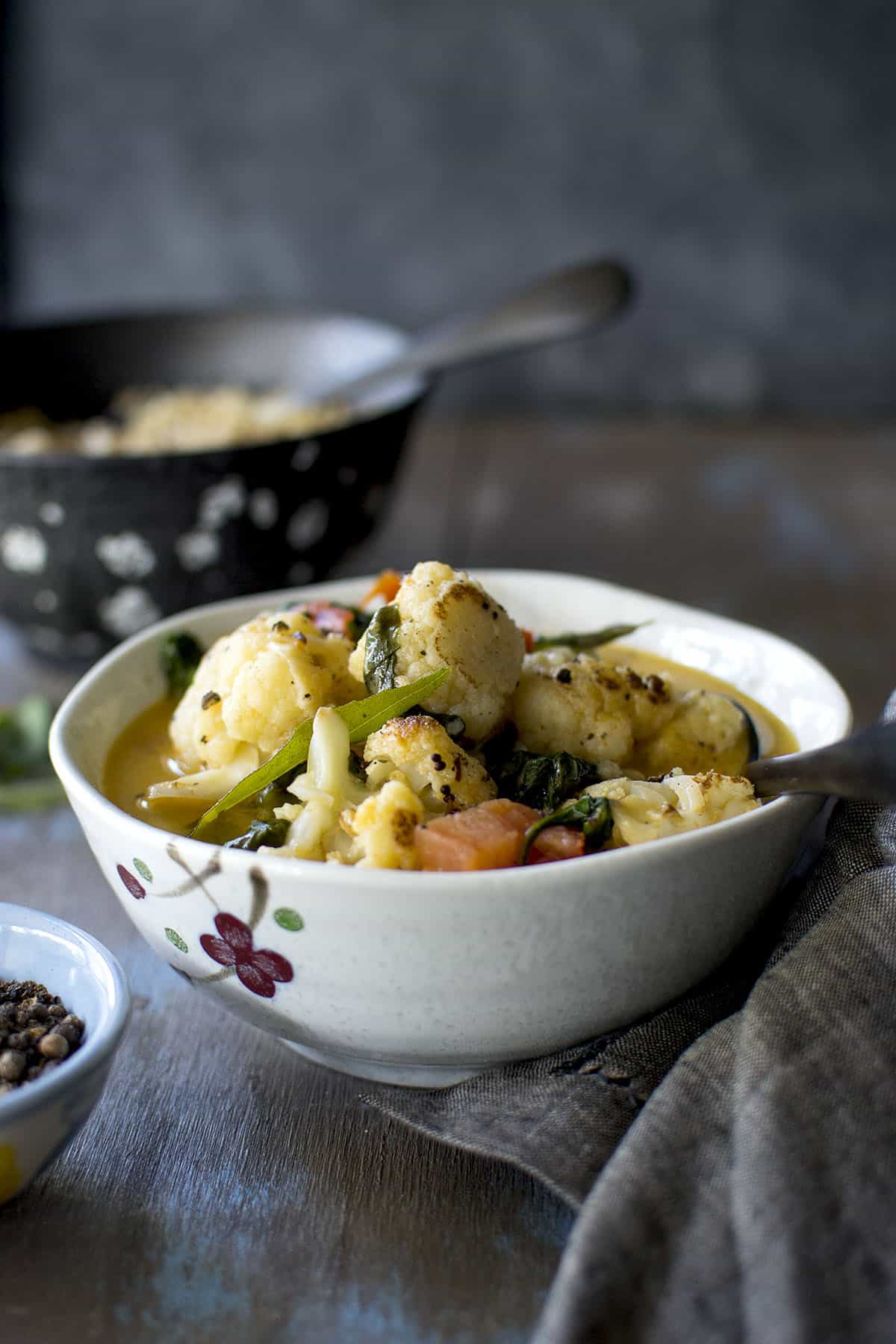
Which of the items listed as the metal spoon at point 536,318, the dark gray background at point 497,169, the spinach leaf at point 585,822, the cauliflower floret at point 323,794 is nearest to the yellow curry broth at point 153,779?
the cauliflower floret at point 323,794

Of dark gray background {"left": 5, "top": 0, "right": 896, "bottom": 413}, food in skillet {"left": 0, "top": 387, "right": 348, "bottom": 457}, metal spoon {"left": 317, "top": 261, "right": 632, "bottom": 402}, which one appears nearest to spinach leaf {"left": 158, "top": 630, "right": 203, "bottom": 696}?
food in skillet {"left": 0, "top": 387, "right": 348, "bottom": 457}

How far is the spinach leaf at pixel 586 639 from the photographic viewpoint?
190 centimetres

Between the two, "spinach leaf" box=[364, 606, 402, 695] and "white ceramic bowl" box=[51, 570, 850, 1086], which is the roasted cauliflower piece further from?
"spinach leaf" box=[364, 606, 402, 695]

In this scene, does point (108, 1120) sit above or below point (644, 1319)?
below

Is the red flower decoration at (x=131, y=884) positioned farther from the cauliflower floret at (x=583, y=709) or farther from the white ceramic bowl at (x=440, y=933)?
the cauliflower floret at (x=583, y=709)

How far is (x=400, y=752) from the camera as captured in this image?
4.68 feet

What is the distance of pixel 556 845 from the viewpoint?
1372mm

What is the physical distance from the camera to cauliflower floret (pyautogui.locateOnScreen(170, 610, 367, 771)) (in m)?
1.56

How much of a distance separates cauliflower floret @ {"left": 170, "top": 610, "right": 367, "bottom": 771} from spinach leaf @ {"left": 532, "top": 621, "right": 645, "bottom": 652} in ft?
1.12

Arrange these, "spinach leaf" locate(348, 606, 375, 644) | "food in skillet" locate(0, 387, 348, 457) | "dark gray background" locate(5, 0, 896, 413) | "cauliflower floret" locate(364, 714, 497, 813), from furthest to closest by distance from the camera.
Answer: "dark gray background" locate(5, 0, 896, 413)
"food in skillet" locate(0, 387, 348, 457)
"spinach leaf" locate(348, 606, 375, 644)
"cauliflower floret" locate(364, 714, 497, 813)

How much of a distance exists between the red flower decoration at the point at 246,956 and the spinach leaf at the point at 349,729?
0.51 feet

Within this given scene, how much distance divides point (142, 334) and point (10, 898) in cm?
179

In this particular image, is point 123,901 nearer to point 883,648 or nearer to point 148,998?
point 148,998

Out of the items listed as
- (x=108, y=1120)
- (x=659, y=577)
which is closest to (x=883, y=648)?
(x=659, y=577)
